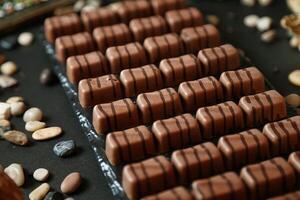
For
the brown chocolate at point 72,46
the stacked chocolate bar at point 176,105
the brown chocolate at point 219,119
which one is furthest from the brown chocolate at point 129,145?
the brown chocolate at point 72,46

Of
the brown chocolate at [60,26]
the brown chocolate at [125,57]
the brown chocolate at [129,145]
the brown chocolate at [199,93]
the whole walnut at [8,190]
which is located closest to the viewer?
the whole walnut at [8,190]

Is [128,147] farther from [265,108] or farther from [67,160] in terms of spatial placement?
[265,108]

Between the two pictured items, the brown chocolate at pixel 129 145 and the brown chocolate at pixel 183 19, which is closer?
Answer: the brown chocolate at pixel 129 145

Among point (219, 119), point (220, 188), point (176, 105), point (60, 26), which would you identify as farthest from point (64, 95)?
point (220, 188)

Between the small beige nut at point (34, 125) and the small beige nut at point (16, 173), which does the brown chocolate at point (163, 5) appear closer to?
the small beige nut at point (34, 125)

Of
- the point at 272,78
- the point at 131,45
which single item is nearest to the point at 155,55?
the point at 131,45

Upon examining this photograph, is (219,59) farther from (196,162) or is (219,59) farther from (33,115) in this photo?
(33,115)

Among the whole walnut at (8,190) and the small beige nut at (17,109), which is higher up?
the small beige nut at (17,109)

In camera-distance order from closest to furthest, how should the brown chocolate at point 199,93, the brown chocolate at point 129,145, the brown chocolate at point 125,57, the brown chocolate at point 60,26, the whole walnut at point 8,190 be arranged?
the whole walnut at point 8,190, the brown chocolate at point 129,145, the brown chocolate at point 199,93, the brown chocolate at point 125,57, the brown chocolate at point 60,26
